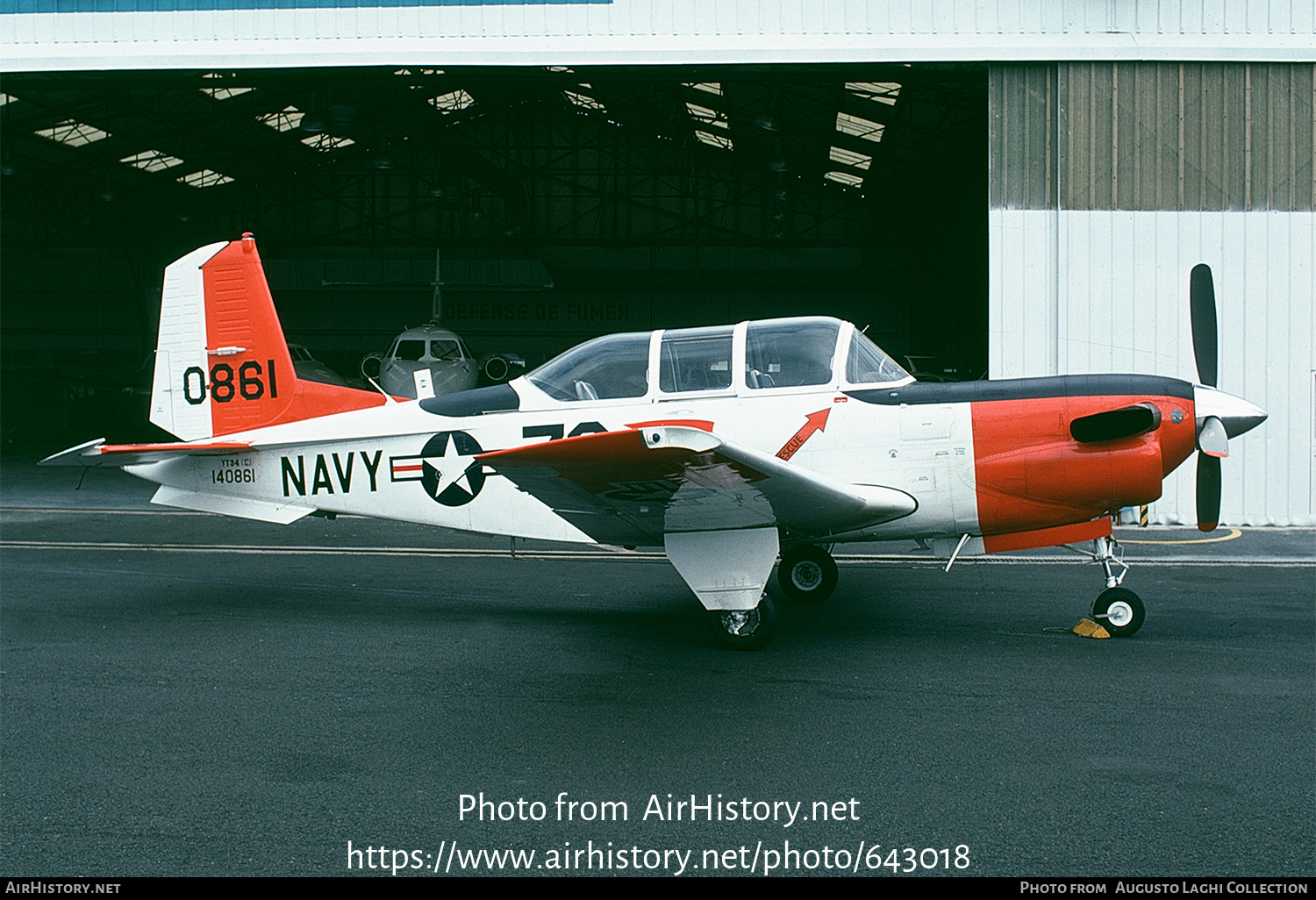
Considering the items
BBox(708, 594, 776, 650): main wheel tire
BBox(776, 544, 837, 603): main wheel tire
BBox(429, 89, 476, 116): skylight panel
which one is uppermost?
BBox(429, 89, 476, 116): skylight panel

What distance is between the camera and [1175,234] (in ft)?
40.1

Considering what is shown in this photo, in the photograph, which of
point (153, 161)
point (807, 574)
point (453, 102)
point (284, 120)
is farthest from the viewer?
point (153, 161)

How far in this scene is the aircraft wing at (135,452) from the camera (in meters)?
6.75

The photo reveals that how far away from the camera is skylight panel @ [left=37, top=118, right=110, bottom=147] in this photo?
83.9 feet

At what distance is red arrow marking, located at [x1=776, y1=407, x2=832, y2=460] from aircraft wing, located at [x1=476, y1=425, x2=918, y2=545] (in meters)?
0.47

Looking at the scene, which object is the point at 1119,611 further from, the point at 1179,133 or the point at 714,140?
the point at 714,140

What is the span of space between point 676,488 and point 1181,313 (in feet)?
31.6

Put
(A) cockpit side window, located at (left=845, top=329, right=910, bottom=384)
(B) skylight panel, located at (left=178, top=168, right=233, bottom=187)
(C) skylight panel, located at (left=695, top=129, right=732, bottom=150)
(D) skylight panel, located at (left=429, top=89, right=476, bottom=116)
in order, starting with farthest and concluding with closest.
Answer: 1. (B) skylight panel, located at (left=178, top=168, right=233, bottom=187)
2. (C) skylight panel, located at (left=695, top=129, right=732, bottom=150)
3. (D) skylight panel, located at (left=429, top=89, right=476, bottom=116)
4. (A) cockpit side window, located at (left=845, top=329, right=910, bottom=384)

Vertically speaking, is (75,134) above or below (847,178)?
above

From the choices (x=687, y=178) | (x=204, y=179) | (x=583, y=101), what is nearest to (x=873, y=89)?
(x=583, y=101)

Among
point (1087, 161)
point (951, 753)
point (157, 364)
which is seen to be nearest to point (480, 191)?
point (1087, 161)

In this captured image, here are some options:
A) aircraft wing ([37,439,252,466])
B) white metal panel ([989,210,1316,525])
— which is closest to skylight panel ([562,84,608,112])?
white metal panel ([989,210,1316,525])

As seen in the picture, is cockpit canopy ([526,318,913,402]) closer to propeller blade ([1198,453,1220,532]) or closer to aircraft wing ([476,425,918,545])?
aircraft wing ([476,425,918,545])

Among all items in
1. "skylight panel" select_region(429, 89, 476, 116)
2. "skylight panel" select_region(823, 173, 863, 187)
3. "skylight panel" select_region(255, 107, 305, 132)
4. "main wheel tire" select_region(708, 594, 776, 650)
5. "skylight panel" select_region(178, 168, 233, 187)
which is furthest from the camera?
"skylight panel" select_region(178, 168, 233, 187)
